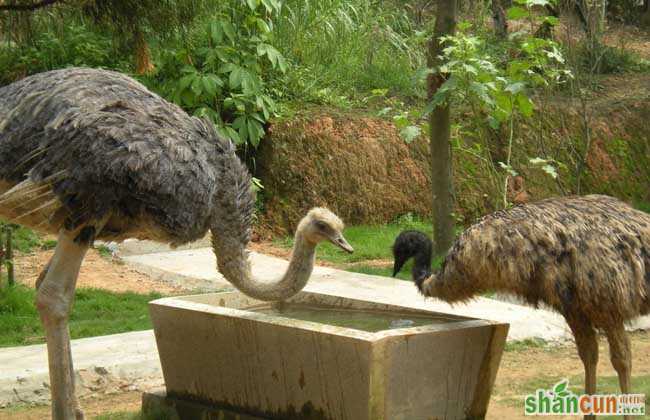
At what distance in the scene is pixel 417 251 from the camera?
568 centimetres

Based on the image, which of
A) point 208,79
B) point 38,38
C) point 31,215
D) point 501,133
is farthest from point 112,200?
point 501,133

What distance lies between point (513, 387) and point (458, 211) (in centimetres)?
506

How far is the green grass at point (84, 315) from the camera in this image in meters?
7.31

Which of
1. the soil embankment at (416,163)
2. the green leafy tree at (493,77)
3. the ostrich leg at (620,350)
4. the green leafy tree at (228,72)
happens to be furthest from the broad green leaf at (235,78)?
the ostrich leg at (620,350)

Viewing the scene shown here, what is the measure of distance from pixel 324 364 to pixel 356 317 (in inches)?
40.1

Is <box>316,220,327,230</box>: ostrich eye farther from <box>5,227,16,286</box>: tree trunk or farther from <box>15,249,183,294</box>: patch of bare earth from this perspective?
<box>5,227,16,286</box>: tree trunk

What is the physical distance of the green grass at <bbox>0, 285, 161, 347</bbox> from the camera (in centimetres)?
731

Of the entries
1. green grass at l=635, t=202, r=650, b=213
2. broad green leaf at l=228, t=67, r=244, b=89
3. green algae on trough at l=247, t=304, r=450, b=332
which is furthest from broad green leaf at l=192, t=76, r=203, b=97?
green grass at l=635, t=202, r=650, b=213

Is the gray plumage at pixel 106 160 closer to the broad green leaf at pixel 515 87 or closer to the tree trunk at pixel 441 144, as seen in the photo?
the broad green leaf at pixel 515 87

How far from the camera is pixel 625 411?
505 cm

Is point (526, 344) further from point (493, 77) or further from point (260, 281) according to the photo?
point (260, 281)

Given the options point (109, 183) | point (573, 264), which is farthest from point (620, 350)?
point (109, 183)

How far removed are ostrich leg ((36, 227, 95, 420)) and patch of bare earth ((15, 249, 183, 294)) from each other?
291cm

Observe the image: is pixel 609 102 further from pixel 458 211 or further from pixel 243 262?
pixel 243 262
